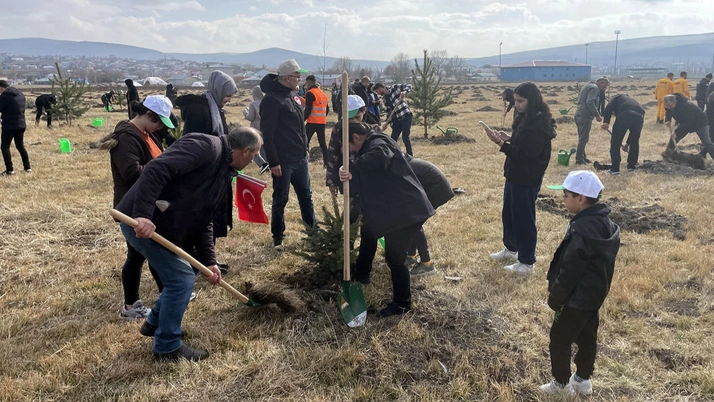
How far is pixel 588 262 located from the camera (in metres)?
2.68

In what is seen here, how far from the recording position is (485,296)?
14.4 ft

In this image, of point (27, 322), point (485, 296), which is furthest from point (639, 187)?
point (27, 322)

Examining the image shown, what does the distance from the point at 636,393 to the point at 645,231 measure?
3.81 metres

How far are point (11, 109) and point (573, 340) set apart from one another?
10122 mm

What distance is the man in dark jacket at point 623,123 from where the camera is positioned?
901cm

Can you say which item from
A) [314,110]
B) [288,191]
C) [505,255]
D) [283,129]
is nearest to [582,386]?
[505,255]

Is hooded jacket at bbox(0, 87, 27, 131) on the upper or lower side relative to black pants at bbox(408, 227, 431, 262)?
upper

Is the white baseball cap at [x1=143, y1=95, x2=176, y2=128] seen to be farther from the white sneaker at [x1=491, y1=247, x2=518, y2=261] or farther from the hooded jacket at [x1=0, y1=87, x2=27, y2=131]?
the hooded jacket at [x1=0, y1=87, x2=27, y2=131]

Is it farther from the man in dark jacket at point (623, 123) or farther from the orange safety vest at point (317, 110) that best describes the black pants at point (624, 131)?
the orange safety vest at point (317, 110)

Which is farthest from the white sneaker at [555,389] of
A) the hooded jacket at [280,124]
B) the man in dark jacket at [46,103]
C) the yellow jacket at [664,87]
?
the man in dark jacket at [46,103]

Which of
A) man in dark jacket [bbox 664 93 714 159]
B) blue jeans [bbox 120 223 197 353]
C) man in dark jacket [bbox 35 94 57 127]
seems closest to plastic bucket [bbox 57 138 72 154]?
man in dark jacket [bbox 35 94 57 127]

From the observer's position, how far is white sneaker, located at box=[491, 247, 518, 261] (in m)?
5.30

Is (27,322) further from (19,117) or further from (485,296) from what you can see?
(19,117)

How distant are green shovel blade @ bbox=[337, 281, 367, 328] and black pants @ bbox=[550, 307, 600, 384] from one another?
4.85 ft
